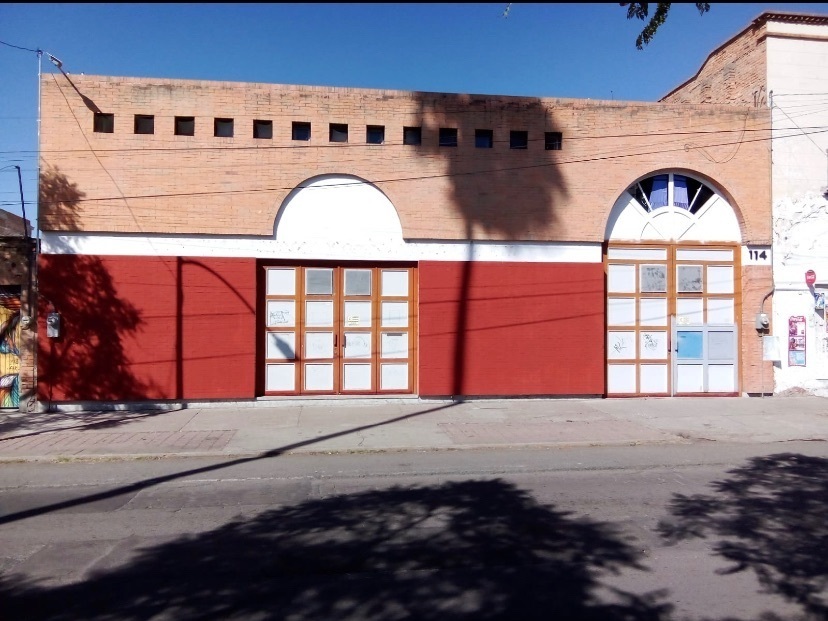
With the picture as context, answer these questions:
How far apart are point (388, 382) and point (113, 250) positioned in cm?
636

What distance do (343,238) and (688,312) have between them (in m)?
8.11

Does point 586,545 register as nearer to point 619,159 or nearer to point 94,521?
point 94,521

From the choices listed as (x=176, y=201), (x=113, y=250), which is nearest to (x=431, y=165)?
(x=176, y=201)

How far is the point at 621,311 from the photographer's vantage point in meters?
15.6

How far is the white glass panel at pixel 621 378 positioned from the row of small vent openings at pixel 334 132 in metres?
5.13

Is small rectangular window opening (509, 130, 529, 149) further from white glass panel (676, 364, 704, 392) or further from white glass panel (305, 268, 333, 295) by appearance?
white glass panel (676, 364, 704, 392)

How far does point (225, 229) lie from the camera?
46.7 ft

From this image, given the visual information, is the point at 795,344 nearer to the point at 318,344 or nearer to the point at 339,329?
the point at 339,329

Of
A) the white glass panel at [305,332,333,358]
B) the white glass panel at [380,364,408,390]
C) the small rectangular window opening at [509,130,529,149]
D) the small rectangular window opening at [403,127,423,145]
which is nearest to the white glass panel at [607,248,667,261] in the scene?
the small rectangular window opening at [509,130,529,149]

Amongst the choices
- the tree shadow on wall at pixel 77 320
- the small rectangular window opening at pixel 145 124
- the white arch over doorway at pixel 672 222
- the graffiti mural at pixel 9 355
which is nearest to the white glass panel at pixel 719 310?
the white arch over doorway at pixel 672 222

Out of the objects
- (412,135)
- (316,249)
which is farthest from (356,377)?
(412,135)

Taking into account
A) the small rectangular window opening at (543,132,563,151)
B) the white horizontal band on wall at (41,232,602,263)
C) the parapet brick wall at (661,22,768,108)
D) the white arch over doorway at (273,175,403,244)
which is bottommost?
the white horizontal band on wall at (41,232,602,263)

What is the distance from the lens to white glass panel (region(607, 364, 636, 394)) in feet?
51.0

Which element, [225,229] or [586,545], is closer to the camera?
[586,545]
